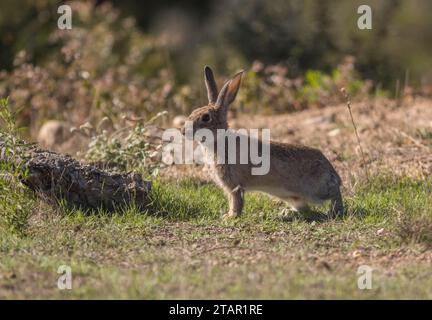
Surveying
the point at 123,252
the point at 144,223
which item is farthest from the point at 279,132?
the point at 123,252

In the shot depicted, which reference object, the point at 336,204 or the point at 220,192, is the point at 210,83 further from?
the point at 336,204

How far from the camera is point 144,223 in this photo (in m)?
7.17

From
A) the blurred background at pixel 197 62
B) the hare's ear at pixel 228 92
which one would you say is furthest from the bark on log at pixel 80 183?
the blurred background at pixel 197 62

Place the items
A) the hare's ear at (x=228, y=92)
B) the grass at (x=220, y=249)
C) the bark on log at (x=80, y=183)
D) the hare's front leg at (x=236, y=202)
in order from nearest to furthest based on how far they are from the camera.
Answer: the grass at (x=220, y=249) → the bark on log at (x=80, y=183) → the hare's front leg at (x=236, y=202) → the hare's ear at (x=228, y=92)

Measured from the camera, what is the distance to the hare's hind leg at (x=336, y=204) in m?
7.54

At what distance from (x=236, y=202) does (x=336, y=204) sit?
89 centimetres

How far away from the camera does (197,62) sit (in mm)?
19250

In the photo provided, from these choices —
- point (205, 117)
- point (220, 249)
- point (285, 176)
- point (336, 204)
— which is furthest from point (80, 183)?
point (336, 204)

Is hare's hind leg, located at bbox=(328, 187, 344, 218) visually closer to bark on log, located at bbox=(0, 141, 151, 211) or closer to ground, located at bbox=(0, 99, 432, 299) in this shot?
ground, located at bbox=(0, 99, 432, 299)

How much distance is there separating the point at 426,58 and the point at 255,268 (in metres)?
16.5

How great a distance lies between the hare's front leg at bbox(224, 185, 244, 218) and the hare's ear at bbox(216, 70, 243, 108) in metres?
A: 0.86

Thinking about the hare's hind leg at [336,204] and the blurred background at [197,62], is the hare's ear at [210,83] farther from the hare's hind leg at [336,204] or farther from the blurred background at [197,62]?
the blurred background at [197,62]

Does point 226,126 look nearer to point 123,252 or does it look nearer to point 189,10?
point 123,252

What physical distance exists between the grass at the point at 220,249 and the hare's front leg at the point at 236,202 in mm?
95
